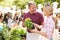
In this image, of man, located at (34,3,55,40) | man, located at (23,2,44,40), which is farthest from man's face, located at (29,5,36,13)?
man, located at (34,3,55,40)

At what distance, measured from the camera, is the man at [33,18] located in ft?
11.4

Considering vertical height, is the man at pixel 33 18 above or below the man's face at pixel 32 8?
below

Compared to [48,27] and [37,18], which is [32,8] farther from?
[48,27]

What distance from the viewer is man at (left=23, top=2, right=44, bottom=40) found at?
Result: 3.46m

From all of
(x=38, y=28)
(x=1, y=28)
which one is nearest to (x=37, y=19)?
(x=38, y=28)

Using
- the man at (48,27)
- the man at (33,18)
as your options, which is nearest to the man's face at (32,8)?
the man at (33,18)

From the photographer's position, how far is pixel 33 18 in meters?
3.47

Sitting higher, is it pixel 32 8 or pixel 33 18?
pixel 32 8

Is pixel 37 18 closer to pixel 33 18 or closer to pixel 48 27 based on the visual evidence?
pixel 33 18

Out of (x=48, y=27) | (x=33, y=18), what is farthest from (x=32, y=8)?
(x=48, y=27)

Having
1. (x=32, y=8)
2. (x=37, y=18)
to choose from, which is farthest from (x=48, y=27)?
(x=32, y=8)

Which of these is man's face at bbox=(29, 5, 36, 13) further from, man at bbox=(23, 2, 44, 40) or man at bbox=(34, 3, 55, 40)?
man at bbox=(34, 3, 55, 40)

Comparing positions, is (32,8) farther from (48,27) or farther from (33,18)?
(48,27)

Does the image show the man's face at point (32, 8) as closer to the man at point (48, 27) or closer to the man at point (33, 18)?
the man at point (33, 18)
